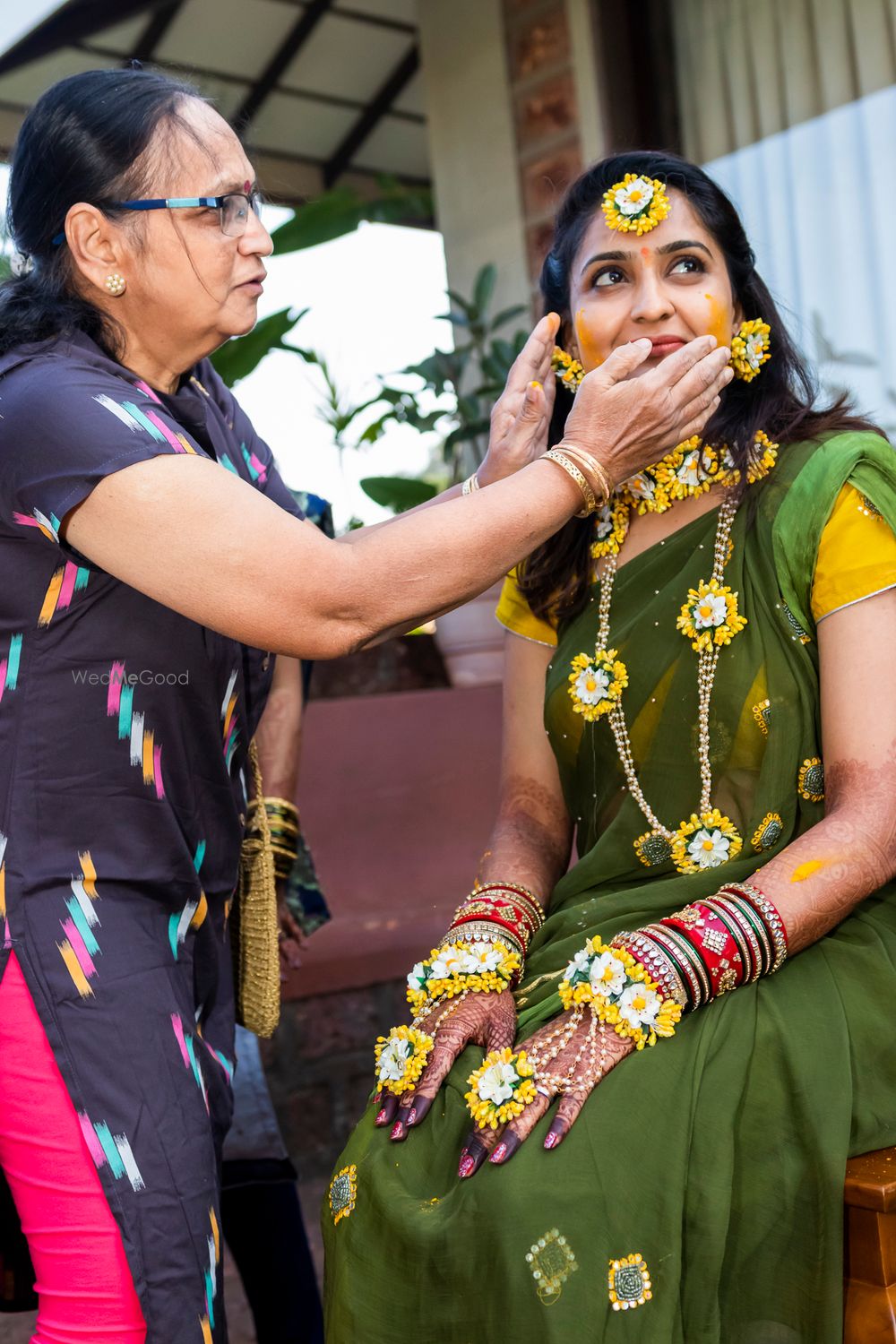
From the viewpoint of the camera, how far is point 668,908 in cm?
189

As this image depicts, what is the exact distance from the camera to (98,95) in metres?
1.73

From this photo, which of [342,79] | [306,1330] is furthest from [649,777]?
[342,79]

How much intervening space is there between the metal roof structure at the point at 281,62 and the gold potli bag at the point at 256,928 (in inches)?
170

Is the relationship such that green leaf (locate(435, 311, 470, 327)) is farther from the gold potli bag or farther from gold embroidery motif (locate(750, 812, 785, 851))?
gold embroidery motif (locate(750, 812, 785, 851))

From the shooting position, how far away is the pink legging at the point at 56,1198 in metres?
1.55

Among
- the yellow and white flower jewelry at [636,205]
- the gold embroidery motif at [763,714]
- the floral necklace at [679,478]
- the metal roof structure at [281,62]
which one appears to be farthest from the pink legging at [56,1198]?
the metal roof structure at [281,62]

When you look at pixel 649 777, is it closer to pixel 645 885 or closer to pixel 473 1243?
pixel 645 885

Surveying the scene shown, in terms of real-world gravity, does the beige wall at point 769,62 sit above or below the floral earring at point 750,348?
above

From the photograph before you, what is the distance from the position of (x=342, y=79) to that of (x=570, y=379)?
5.05 m

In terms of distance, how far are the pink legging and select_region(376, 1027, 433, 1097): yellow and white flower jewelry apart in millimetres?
393

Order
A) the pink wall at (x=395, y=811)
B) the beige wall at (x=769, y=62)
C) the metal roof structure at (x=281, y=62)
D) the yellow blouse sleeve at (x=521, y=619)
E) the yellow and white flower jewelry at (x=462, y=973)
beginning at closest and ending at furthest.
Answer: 1. the yellow and white flower jewelry at (x=462, y=973)
2. the yellow blouse sleeve at (x=521, y=619)
3. the pink wall at (x=395, y=811)
4. the beige wall at (x=769, y=62)
5. the metal roof structure at (x=281, y=62)

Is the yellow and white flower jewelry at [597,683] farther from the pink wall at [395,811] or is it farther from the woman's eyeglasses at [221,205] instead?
the pink wall at [395,811]

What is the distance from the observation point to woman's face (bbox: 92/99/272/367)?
1.71 metres

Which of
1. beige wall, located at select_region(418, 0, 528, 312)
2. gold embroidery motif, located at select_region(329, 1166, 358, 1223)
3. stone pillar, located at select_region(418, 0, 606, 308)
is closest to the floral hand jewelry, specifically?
gold embroidery motif, located at select_region(329, 1166, 358, 1223)
